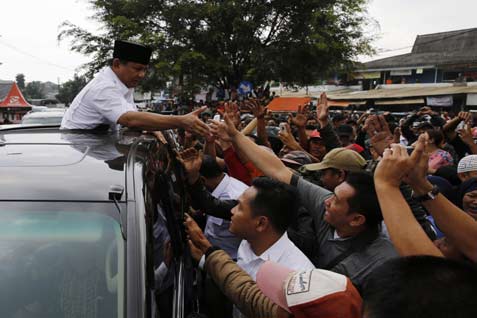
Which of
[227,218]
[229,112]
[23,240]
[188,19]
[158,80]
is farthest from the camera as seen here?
[158,80]

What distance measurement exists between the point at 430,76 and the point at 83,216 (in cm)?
3284

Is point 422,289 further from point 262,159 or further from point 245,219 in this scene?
point 262,159

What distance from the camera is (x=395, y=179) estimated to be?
178 centimetres

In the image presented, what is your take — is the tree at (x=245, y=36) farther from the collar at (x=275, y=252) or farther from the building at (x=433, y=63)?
the collar at (x=275, y=252)

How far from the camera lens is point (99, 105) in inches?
125

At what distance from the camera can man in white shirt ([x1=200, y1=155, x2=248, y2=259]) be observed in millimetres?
3467

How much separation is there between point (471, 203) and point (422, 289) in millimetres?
2549

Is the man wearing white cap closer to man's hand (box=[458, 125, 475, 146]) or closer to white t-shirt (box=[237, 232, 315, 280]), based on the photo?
man's hand (box=[458, 125, 475, 146])

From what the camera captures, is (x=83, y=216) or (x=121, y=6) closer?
(x=83, y=216)

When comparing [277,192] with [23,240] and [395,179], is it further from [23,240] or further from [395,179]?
[23,240]

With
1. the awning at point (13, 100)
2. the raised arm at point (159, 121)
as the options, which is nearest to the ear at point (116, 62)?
the raised arm at point (159, 121)

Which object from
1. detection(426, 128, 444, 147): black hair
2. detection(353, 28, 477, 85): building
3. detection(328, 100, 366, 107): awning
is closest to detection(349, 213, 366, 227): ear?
detection(426, 128, 444, 147): black hair

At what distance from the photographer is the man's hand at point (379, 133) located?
374 centimetres

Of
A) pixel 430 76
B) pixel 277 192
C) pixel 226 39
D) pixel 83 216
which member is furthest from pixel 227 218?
pixel 430 76
